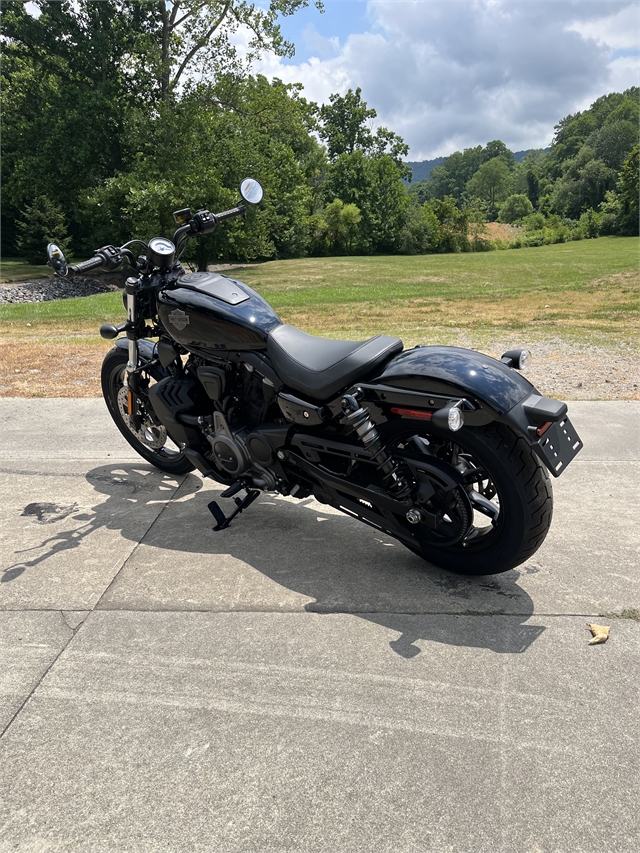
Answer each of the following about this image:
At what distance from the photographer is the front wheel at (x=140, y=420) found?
14.2 feet

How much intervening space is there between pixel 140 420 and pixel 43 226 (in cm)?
2905

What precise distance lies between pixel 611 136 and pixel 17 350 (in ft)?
335

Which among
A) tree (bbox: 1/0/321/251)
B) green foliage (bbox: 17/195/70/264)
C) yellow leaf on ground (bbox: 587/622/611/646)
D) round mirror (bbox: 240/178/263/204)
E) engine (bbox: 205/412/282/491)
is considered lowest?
yellow leaf on ground (bbox: 587/622/611/646)

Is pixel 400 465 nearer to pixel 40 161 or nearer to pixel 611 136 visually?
pixel 40 161

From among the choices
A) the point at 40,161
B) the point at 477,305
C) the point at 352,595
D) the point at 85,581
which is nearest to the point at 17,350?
the point at 85,581

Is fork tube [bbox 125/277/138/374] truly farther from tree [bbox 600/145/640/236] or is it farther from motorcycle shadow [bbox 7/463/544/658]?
tree [bbox 600/145/640/236]

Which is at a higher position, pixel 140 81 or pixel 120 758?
pixel 140 81

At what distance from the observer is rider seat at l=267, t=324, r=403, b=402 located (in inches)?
120

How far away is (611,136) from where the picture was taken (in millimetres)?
92250

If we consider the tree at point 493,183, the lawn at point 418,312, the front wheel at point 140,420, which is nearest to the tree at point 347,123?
the lawn at point 418,312

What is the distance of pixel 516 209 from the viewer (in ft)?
315

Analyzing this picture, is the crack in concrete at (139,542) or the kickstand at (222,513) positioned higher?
the kickstand at (222,513)

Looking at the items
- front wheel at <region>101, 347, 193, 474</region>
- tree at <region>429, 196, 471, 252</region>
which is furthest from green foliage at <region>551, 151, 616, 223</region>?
front wheel at <region>101, 347, 193, 474</region>

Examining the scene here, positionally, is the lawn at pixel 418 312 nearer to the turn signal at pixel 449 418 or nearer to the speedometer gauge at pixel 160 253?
the speedometer gauge at pixel 160 253
